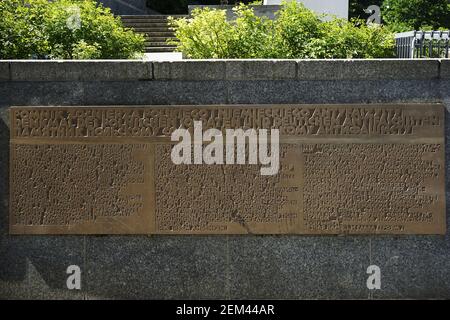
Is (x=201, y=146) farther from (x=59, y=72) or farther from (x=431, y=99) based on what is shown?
(x=431, y=99)

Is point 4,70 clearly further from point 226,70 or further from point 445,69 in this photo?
point 445,69

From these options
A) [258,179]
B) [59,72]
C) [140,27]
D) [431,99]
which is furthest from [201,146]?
[140,27]

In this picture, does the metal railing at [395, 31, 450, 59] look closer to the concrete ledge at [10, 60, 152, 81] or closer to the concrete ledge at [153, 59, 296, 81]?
the concrete ledge at [153, 59, 296, 81]

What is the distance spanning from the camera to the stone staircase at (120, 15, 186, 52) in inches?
670

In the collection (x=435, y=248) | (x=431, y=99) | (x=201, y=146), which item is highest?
(x=431, y=99)

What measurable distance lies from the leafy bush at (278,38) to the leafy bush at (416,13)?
57.2 ft

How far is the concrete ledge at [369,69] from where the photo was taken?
20.5ft

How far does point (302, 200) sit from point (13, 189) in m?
2.77

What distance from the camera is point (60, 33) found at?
9.33 meters

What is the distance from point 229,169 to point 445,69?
2.25 metres

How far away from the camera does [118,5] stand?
83.0 ft

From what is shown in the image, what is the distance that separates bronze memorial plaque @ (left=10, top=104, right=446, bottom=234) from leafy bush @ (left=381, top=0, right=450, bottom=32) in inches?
810

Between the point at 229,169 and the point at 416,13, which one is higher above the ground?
the point at 416,13
